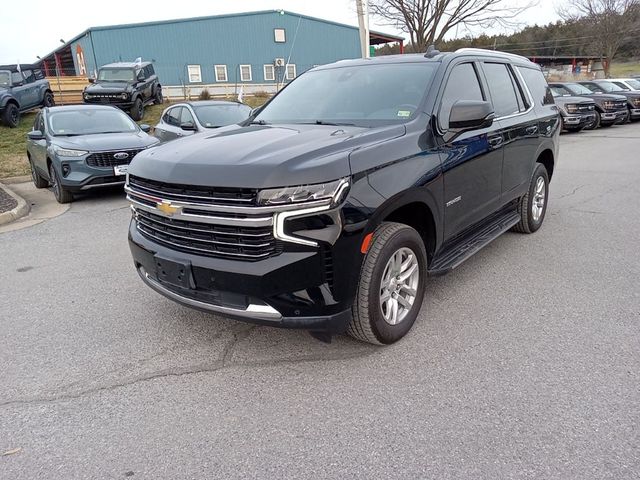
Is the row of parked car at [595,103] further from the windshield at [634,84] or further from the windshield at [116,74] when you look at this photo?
→ the windshield at [116,74]

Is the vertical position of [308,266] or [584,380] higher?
A: [308,266]

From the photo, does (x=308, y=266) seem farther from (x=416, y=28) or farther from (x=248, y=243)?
(x=416, y=28)

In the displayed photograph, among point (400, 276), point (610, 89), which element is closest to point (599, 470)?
point (400, 276)

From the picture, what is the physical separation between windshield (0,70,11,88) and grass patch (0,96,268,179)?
137 cm

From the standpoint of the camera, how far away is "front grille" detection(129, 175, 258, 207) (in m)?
2.75

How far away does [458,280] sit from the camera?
4516 mm

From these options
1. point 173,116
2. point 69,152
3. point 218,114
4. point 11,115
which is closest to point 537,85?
point 218,114

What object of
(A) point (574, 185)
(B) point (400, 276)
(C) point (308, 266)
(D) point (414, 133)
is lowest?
(A) point (574, 185)

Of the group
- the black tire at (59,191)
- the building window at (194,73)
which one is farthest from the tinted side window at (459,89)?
the building window at (194,73)

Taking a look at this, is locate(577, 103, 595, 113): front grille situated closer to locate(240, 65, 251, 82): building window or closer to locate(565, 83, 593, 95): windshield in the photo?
locate(565, 83, 593, 95): windshield

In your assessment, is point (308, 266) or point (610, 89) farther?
point (610, 89)

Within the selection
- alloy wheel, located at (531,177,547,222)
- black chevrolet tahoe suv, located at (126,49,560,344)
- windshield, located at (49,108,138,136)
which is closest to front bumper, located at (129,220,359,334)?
black chevrolet tahoe suv, located at (126,49,560,344)

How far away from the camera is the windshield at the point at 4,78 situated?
17.0 meters

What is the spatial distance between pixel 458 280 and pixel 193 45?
36246mm
